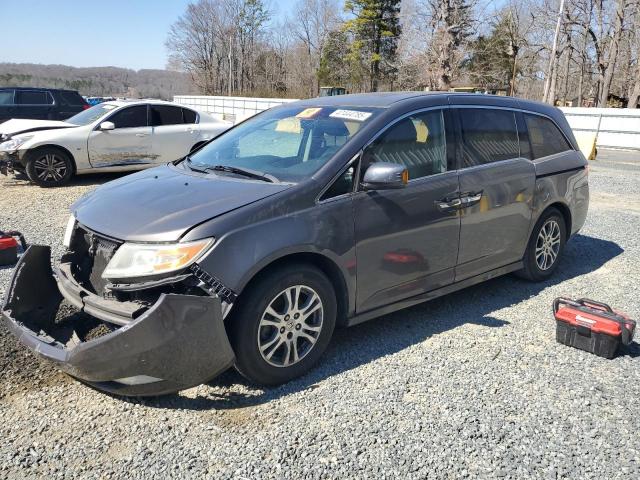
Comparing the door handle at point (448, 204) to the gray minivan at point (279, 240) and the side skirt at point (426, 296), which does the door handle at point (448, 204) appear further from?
the side skirt at point (426, 296)

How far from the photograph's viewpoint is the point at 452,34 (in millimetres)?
31391

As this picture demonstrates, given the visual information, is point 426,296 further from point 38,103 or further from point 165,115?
point 38,103

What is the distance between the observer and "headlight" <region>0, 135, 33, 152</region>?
361 inches

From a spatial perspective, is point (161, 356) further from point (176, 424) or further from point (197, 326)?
point (176, 424)

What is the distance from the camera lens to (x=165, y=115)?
34.8 ft

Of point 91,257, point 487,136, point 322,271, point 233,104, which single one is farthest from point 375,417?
point 233,104

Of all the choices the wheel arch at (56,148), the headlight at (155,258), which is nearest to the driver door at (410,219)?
the headlight at (155,258)

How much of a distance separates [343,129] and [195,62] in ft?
259

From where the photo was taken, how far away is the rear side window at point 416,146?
3.65 metres

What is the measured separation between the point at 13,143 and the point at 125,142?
73.6 inches

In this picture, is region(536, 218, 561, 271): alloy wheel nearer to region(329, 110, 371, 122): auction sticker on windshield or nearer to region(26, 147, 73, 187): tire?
region(329, 110, 371, 122): auction sticker on windshield

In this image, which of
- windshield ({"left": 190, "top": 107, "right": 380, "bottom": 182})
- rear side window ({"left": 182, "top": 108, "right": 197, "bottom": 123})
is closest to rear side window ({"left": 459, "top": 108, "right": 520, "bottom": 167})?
windshield ({"left": 190, "top": 107, "right": 380, "bottom": 182})

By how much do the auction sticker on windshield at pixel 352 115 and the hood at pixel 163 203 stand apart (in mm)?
848

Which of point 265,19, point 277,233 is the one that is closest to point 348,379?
point 277,233
